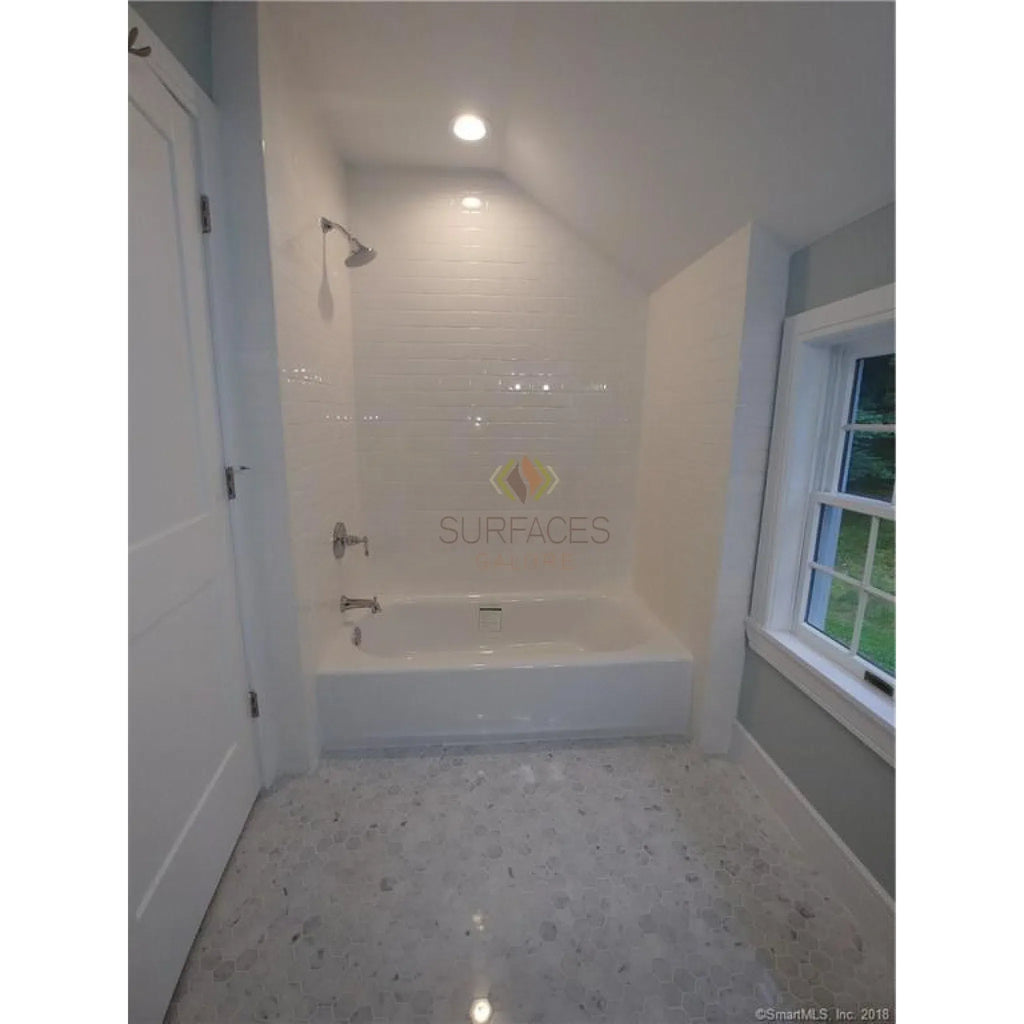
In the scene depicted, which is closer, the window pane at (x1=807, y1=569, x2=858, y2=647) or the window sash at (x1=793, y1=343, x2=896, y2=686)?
the window sash at (x1=793, y1=343, x2=896, y2=686)

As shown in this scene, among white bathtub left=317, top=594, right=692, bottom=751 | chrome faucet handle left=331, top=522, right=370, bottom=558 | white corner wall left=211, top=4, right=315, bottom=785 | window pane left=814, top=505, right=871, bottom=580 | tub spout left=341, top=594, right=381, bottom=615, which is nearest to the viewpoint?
white corner wall left=211, top=4, right=315, bottom=785

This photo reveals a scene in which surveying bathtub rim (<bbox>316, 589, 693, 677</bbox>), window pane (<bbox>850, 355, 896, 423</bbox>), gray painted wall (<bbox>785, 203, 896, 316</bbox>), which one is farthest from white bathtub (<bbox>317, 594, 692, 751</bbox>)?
gray painted wall (<bbox>785, 203, 896, 316</bbox>)

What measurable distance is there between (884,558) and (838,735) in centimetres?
54

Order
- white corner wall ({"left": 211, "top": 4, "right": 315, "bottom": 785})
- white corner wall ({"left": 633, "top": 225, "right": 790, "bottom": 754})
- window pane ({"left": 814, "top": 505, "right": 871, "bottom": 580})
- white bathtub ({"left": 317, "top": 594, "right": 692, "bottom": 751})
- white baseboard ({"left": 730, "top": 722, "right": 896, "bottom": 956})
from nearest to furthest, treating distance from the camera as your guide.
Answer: white baseboard ({"left": 730, "top": 722, "right": 896, "bottom": 956}) → white corner wall ({"left": 211, "top": 4, "right": 315, "bottom": 785}) → window pane ({"left": 814, "top": 505, "right": 871, "bottom": 580}) → white corner wall ({"left": 633, "top": 225, "right": 790, "bottom": 754}) → white bathtub ({"left": 317, "top": 594, "right": 692, "bottom": 751})

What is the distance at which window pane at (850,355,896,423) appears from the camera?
1347 mm

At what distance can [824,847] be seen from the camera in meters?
1.34

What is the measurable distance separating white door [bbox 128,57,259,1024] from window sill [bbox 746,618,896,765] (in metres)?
1.77

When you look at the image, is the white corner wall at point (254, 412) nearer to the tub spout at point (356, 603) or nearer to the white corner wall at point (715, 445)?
the tub spout at point (356, 603)

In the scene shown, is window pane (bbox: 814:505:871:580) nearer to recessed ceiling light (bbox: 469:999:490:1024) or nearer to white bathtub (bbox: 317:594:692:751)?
white bathtub (bbox: 317:594:692:751)

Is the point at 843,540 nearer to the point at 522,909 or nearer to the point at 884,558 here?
the point at 884,558

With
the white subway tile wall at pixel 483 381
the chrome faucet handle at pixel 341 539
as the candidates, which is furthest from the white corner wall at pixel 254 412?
the white subway tile wall at pixel 483 381

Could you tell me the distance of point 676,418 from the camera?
6.84 feet
